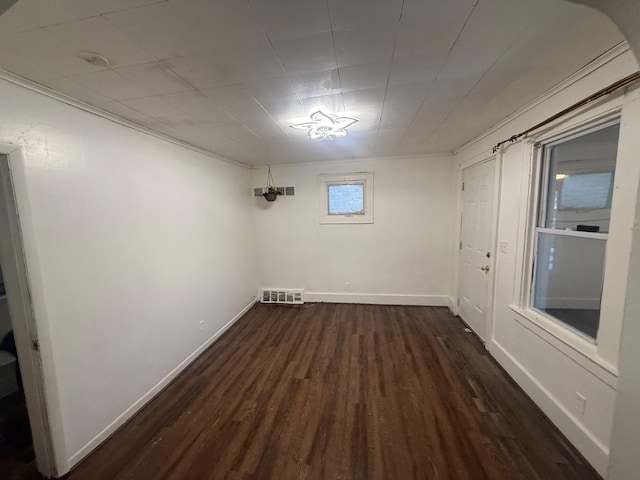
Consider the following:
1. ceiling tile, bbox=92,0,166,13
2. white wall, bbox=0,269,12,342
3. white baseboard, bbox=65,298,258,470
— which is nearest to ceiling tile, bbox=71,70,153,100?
ceiling tile, bbox=92,0,166,13

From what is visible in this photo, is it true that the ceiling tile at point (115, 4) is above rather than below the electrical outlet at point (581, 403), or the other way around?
above

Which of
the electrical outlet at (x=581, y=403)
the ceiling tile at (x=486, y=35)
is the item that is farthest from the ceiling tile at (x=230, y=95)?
the electrical outlet at (x=581, y=403)

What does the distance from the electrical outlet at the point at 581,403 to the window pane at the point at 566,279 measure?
510 mm

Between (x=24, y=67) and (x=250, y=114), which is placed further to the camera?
(x=250, y=114)

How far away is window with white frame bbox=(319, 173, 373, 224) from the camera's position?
159 inches

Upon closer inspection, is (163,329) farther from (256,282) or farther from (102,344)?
(256,282)

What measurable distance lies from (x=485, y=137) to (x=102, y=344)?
4049 millimetres

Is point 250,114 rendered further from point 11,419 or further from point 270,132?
point 11,419

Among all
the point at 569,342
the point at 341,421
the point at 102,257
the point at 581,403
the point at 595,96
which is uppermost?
the point at 595,96

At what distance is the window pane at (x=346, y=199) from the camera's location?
161 inches

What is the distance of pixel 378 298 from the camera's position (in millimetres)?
4184

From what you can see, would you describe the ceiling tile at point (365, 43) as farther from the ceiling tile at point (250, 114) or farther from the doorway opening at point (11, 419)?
the doorway opening at point (11, 419)

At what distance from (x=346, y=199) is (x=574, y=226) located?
275cm

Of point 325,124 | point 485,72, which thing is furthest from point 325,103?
point 485,72
